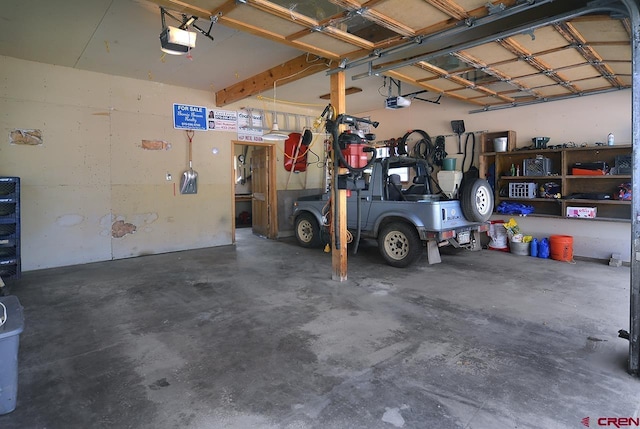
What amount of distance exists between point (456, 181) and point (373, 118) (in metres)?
3.73

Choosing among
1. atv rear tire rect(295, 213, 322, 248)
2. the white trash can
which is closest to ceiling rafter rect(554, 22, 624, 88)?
atv rear tire rect(295, 213, 322, 248)

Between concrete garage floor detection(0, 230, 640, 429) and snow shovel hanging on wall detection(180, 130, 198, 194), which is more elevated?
snow shovel hanging on wall detection(180, 130, 198, 194)

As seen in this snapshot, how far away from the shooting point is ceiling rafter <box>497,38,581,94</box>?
374cm

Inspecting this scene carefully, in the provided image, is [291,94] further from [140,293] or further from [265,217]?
[140,293]

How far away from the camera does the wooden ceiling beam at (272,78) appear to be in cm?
490

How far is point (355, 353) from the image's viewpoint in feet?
9.04

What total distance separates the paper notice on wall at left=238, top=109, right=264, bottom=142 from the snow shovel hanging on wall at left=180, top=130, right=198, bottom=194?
41.2 inches

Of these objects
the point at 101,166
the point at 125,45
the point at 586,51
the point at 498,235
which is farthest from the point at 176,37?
the point at 498,235

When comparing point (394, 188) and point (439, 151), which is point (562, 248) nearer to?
point (394, 188)

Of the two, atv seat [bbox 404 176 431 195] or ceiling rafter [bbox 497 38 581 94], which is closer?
ceiling rafter [bbox 497 38 581 94]

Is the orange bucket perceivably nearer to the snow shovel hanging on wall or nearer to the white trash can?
the snow shovel hanging on wall

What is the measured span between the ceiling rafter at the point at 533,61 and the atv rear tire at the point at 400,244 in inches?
98.9

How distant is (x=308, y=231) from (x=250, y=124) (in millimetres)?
2587

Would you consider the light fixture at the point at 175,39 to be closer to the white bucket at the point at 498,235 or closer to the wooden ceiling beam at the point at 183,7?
the wooden ceiling beam at the point at 183,7
